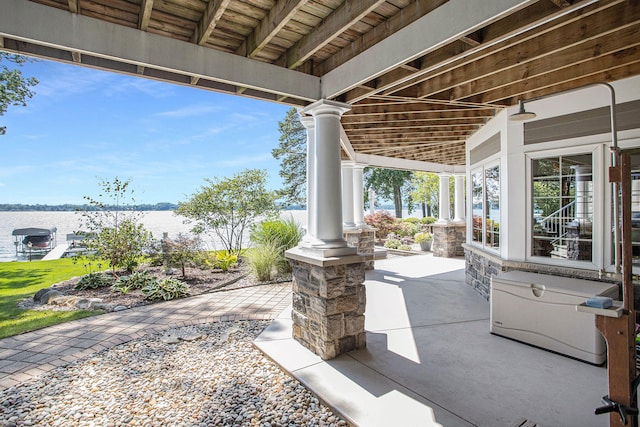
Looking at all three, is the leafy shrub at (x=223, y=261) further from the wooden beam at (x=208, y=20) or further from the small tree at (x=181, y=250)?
the wooden beam at (x=208, y=20)

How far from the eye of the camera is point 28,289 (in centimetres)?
607

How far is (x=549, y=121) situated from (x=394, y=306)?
3244mm

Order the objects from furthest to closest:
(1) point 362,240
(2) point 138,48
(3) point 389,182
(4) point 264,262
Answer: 1. (3) point 389,182
2. (1) point 362,240
3. (4) point 264,262
4. (2) point 138,48

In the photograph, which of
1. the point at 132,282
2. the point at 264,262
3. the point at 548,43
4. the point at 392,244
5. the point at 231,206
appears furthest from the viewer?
the point at 392,244

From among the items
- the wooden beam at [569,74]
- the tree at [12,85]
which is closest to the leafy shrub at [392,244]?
the wooden beam at [569,74]

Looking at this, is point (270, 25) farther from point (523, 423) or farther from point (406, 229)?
point (406, 229)

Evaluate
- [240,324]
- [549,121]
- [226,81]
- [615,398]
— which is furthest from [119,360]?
[549,121]

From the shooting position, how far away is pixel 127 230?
21.9 ft

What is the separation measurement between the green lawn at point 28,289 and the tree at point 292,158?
13.4 metres

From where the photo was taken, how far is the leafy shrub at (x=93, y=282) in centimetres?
596

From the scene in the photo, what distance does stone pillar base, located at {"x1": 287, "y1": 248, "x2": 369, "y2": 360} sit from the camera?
305 centimetres

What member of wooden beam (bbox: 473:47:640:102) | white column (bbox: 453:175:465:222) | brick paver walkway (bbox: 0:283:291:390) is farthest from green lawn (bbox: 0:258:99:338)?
white column (bbox: 453:175:465:222)

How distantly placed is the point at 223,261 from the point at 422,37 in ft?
21.5

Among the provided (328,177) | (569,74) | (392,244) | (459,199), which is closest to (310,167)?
(328,177)
